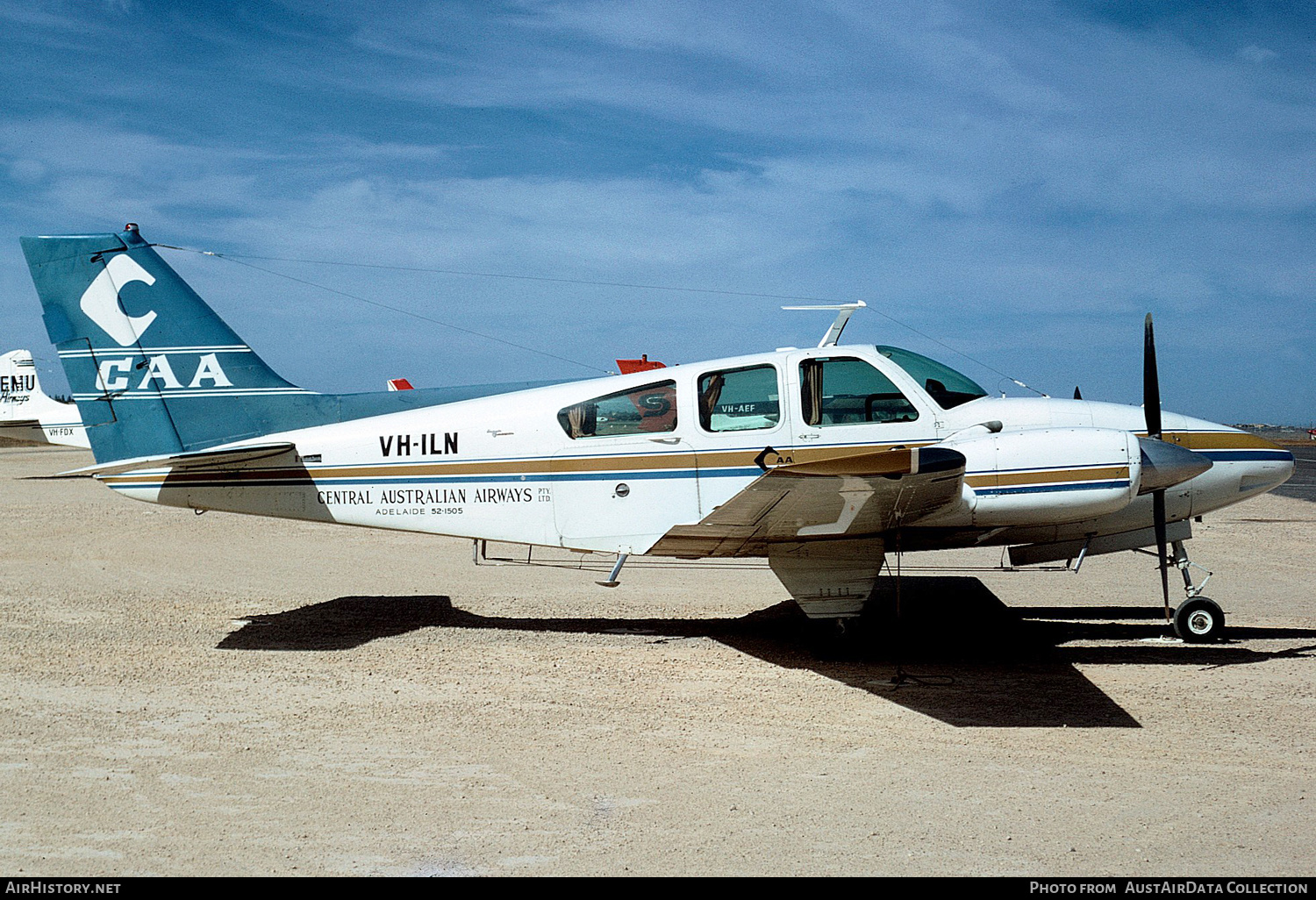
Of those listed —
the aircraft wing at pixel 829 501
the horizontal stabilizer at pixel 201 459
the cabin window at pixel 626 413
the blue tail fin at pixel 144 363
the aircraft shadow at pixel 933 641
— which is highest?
the blue tail fin at pixel 144 363

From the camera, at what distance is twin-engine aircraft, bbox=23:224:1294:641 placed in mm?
6988

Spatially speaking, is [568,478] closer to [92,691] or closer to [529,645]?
[529,645]

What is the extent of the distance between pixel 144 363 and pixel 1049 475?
833cm

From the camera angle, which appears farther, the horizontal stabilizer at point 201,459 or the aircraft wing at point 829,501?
the horizontal stabilizer at point 201,459

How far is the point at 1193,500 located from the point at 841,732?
4252mm

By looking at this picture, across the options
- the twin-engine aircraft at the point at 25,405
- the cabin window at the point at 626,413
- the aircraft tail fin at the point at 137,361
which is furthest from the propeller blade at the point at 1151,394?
the twin-engine aircraft at the point at 25,405

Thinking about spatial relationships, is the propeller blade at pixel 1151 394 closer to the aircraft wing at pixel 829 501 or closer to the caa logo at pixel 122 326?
the aircraft wing at pixel 829 501

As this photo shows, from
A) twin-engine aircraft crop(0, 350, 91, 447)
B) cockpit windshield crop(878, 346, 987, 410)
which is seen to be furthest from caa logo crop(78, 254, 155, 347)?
twin-engine aircraft crop(0, 350, 91, 447)

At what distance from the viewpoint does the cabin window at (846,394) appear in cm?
761

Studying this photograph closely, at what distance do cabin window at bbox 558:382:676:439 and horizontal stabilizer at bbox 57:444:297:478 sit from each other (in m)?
2.74

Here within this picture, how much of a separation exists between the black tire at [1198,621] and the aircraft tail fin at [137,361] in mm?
8222

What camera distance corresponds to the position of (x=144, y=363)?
8.88m

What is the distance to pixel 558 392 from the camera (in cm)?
836

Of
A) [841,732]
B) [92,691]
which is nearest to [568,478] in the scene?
[841,732]
